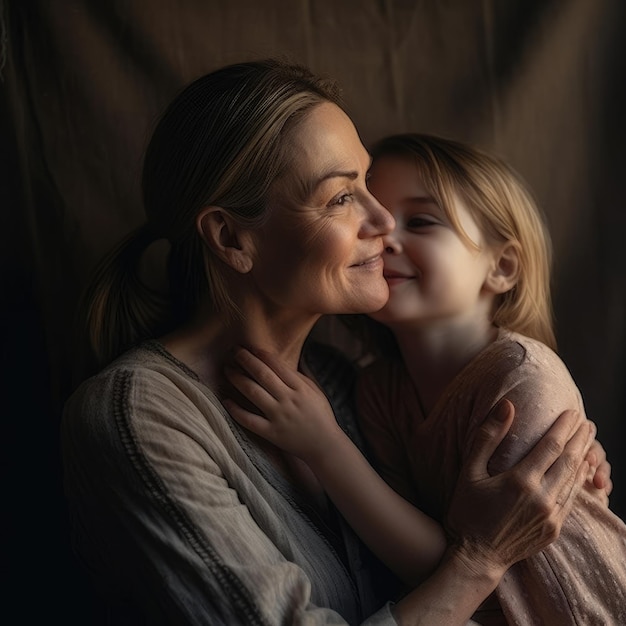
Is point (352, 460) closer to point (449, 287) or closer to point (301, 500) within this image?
point (301, 500)

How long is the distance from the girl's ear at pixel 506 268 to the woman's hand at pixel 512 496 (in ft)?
1.13

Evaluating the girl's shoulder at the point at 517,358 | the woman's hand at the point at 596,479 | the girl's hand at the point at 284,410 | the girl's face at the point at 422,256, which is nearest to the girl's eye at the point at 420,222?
→ the girl's face at the point at 422,256

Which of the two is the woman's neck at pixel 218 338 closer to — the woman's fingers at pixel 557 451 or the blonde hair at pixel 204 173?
the blonde hair at pixel 204 173

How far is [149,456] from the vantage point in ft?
4.54

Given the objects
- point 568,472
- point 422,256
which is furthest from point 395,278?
point 568,472

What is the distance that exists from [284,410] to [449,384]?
361 millimetres

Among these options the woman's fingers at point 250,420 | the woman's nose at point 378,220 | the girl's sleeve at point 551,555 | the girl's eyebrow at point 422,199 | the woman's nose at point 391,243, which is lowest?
the girl's sleeve at point 551,555

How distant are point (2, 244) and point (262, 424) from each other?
2.45 ft

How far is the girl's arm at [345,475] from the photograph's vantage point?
60.7 inches

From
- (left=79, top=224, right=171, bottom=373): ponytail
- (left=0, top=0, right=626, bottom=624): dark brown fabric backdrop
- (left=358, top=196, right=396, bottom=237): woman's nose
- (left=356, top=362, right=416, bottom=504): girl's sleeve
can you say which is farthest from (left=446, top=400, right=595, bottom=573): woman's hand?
(left=0, top=0, right=626, bottom=624): dark brown fabric backdrop

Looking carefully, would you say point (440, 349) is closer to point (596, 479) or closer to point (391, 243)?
point (391, 243)

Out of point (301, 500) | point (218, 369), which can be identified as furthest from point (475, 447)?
point (218, 369)

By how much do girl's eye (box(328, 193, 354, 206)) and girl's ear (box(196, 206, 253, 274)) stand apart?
0.16 metres

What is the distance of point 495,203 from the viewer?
180cm
